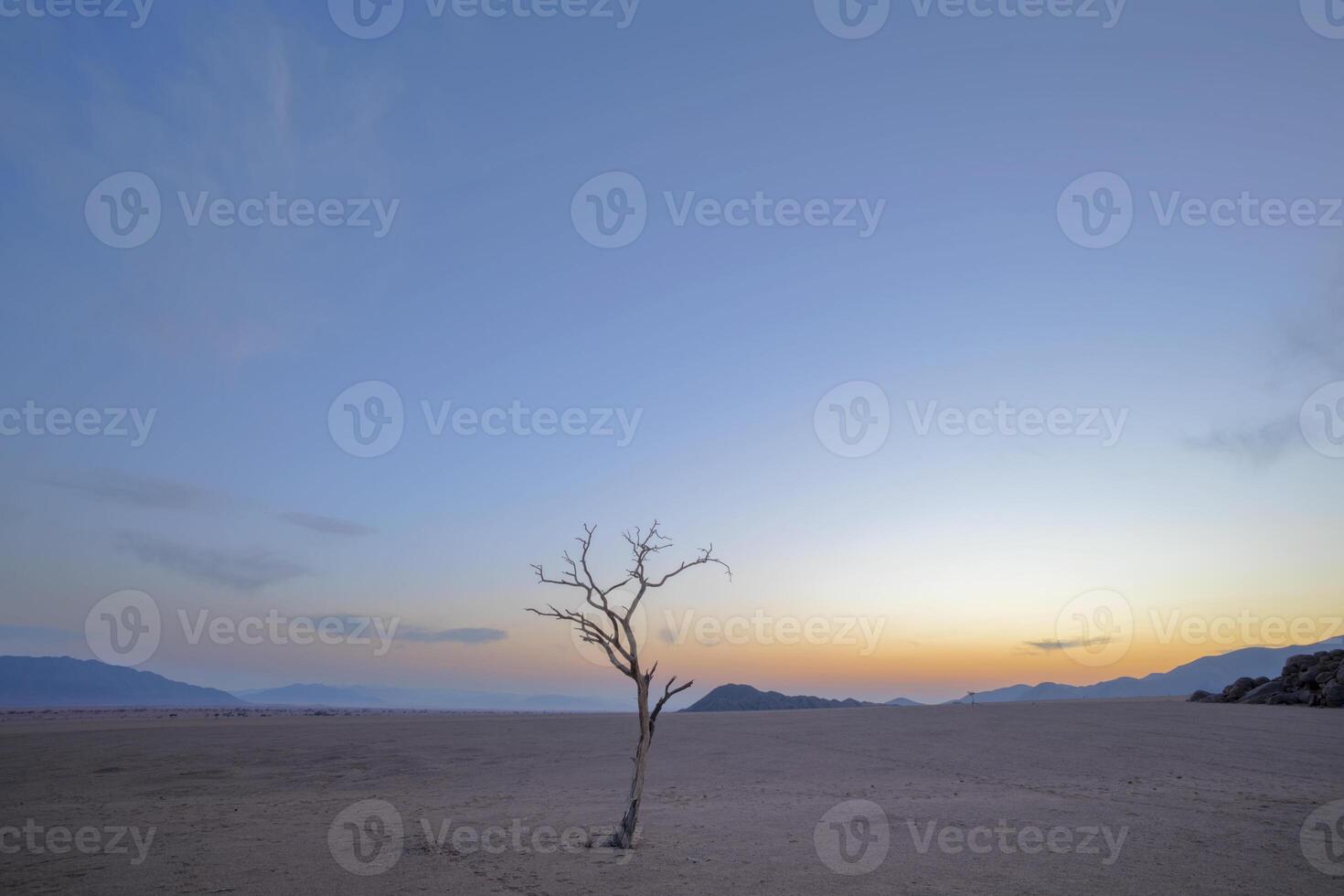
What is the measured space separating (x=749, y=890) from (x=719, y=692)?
400ft

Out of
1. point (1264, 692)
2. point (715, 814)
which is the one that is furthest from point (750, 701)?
point (715, 814)

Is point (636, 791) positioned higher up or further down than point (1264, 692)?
higher up

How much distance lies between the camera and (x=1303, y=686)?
4381 centimetres

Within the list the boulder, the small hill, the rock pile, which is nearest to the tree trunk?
the rock pile

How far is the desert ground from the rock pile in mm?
5861

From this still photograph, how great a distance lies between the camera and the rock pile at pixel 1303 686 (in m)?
40.0

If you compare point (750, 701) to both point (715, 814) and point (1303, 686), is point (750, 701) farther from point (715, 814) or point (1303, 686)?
point (715, 814)

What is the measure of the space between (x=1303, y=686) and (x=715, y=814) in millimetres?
42812

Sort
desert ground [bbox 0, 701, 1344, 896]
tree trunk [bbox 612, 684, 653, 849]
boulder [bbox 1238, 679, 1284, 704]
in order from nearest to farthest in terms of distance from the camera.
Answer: desert ground [bbox 0, 701, 1344, 896] → tree trunk [bbox 612, 684, 653, 849] → boulder [bbox 1238, 679, 1284, 704]

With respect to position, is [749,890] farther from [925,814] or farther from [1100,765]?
[1100,765]

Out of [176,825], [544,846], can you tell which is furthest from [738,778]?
[176,825]

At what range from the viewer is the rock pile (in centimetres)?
4000

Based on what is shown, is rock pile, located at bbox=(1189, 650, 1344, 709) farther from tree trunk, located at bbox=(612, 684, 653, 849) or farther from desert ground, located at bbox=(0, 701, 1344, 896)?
tree trunk, located at bbox=(612, 684, 653, 849)

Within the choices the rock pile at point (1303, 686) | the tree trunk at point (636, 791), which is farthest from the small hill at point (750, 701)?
the tree trunk at point (636, 791)
